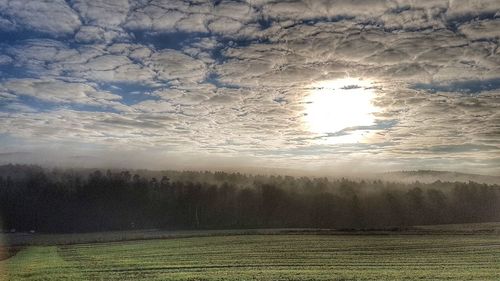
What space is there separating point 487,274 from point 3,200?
590ft

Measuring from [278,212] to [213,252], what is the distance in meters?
117

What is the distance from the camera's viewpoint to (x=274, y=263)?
48250mm

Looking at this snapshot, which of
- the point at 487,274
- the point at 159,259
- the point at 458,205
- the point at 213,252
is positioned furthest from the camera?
the point at 458,205

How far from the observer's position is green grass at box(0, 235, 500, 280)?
40.1 metres

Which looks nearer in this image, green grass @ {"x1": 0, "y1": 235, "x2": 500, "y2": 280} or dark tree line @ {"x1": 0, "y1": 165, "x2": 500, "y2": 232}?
green grass @ {"x1": 0, "y1": 235, "x2": 500, "y2": 280}

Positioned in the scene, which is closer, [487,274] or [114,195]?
[487,274]

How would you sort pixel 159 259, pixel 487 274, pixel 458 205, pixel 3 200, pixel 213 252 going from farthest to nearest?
1. pixel 458 205
2. pixel 3 200
3. pixel 213 252
4. pixel 159 259
5. pixel 487 274

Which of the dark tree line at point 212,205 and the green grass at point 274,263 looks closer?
the green grass at point 274,263

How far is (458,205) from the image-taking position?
18662 centimetres

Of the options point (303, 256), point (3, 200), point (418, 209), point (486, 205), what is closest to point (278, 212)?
point (418, 209)

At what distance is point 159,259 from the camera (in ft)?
176

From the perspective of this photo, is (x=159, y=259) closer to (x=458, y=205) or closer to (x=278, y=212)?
(x=278, y=212)

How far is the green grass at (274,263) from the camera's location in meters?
40.1

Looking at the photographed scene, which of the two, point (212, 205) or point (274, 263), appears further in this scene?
point (212, 205)
